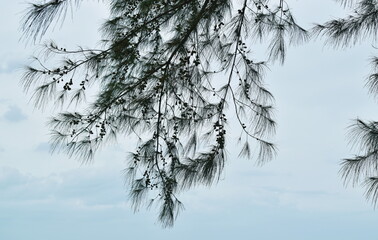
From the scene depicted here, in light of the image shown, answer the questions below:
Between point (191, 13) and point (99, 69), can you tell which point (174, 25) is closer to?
point (191, 13)

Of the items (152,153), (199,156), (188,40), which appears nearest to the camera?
(199,156)

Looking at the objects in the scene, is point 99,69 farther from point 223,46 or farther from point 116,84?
point 223,46

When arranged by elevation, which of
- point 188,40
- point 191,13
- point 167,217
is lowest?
point 167,217

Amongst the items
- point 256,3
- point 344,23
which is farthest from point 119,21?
point 344,23

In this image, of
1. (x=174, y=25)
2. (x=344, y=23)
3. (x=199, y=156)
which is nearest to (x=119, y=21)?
(x=174, y=25)

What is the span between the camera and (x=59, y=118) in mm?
2811

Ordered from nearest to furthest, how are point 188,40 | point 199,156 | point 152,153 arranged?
1. point 199,156
2. point 188,40
3. point 152,153

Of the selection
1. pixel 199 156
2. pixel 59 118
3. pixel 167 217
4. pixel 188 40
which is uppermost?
pixel 188 40

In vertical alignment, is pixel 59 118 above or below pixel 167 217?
above

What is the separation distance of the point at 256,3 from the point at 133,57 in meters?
0.80

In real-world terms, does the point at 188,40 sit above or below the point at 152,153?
above

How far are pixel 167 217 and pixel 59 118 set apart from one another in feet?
2.60

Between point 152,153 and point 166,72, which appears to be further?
point 152,153

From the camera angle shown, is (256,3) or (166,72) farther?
(256,3)
